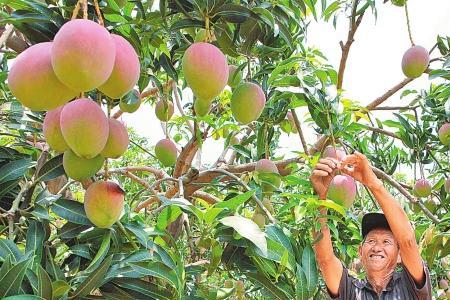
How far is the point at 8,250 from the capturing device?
1042mm

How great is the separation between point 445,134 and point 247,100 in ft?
4.14

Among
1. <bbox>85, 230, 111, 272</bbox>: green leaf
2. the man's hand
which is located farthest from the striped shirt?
<bbox>85, 230, 111, 272</bbox>: green leaf

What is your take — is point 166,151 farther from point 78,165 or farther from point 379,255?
point 78,165

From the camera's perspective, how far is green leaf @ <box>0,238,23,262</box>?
1.03 meters

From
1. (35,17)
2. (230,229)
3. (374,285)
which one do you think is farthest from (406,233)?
(35,17)

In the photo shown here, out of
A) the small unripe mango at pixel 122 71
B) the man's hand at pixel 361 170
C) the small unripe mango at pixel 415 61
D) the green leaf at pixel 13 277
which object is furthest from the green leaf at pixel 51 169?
the small unripe mango at pixel 415 61

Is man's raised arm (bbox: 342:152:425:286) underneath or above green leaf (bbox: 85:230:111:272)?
above

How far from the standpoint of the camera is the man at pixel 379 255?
1496 mm

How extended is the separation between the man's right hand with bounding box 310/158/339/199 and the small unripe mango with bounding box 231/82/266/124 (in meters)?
0.23

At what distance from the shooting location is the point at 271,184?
1585 millimetres

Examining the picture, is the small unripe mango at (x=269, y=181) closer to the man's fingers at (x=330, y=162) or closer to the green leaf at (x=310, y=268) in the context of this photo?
the man's fingers at (x=330, y=162)

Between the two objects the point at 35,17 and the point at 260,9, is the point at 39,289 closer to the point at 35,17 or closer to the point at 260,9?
the point at 35,17

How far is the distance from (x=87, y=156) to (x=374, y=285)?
1013 millimetres

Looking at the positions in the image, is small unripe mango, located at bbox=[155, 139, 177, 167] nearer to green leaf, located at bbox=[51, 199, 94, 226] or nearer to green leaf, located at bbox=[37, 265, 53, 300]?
green leaf, located at bbox=[51, 199, 94, 226]
